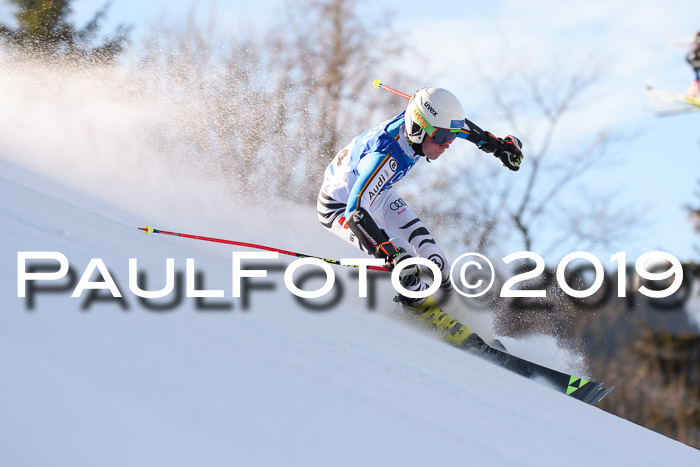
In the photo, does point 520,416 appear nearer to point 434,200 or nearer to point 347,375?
point 347,375

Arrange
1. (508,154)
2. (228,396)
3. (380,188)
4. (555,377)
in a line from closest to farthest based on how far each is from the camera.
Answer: (228,396)
(380,188)
(555,377)
(508,154)

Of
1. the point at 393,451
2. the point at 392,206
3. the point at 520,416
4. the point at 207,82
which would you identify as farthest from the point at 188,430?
the point at 207,82

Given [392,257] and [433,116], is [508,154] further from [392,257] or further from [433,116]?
[392,257]

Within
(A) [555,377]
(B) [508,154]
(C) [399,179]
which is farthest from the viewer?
(B) [508,154]

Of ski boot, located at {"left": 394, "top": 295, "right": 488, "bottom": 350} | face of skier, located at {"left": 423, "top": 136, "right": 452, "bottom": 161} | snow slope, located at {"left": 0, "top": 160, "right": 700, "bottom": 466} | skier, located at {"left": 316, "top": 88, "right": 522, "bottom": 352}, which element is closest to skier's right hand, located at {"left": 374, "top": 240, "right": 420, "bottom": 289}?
skier, located at {"left": 316, "top": 88, "right": 522, "bottom": 352}

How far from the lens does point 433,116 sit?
193 inches

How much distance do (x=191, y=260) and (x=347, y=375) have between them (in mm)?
2103

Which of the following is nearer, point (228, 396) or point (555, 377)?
point (228, 396)

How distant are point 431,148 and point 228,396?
3.87m

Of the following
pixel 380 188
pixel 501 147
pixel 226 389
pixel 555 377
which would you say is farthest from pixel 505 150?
pixel 226 389

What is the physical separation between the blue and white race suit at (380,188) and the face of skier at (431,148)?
0.10 metres

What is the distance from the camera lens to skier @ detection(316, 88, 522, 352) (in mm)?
4766

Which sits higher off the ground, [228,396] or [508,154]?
[508,154]

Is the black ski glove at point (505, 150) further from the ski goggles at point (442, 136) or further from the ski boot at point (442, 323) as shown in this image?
the ski boot at point (442, 323)
